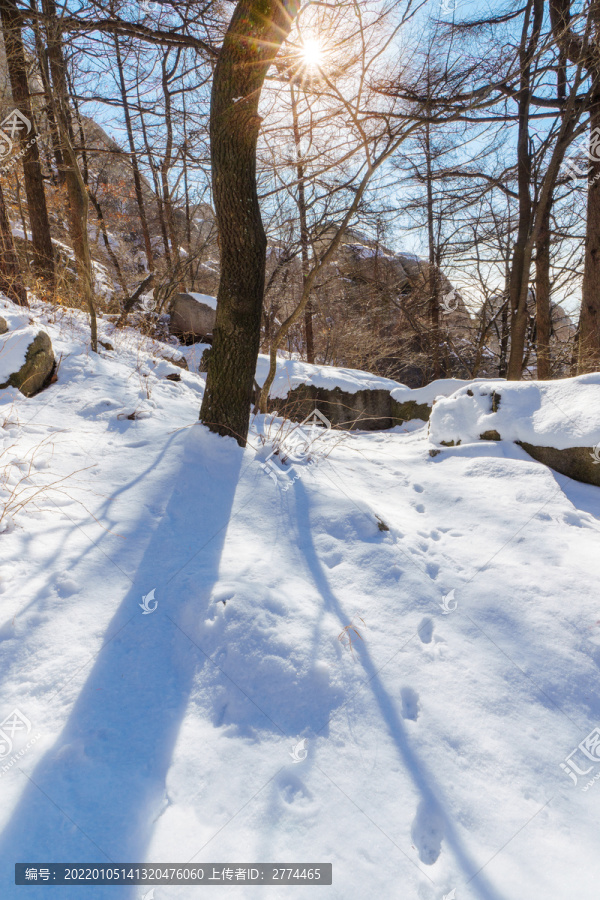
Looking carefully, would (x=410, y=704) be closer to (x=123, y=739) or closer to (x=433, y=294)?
(x=123, y=739)

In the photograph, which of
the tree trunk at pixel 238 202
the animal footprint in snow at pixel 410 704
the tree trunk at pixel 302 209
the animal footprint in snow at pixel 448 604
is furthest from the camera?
the tree trunk at pixel 302 209

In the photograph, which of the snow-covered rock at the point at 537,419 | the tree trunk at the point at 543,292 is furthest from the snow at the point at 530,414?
the tree trunk at the point at 543,292

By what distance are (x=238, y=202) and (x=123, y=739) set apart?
3.18 m

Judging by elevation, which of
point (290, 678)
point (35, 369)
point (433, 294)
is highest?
point (433, 294)

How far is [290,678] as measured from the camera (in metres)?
1.58

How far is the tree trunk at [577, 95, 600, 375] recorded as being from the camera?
603 cm

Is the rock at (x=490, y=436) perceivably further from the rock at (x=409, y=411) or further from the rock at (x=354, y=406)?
the rock at (x=354, y=406)

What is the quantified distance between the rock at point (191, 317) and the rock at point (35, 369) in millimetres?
5219

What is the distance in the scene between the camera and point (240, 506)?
2.62 meters

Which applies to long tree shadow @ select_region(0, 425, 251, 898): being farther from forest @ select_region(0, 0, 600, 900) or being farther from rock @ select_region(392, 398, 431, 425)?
rock @ select_region(392, 398, 431, 425)

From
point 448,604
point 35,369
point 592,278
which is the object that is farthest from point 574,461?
point 35,369

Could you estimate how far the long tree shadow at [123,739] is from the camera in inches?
41.3

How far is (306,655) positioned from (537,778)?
2.78 feet

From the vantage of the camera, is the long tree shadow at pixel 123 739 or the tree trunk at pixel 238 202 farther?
the tree trunk at pixel 238 202
